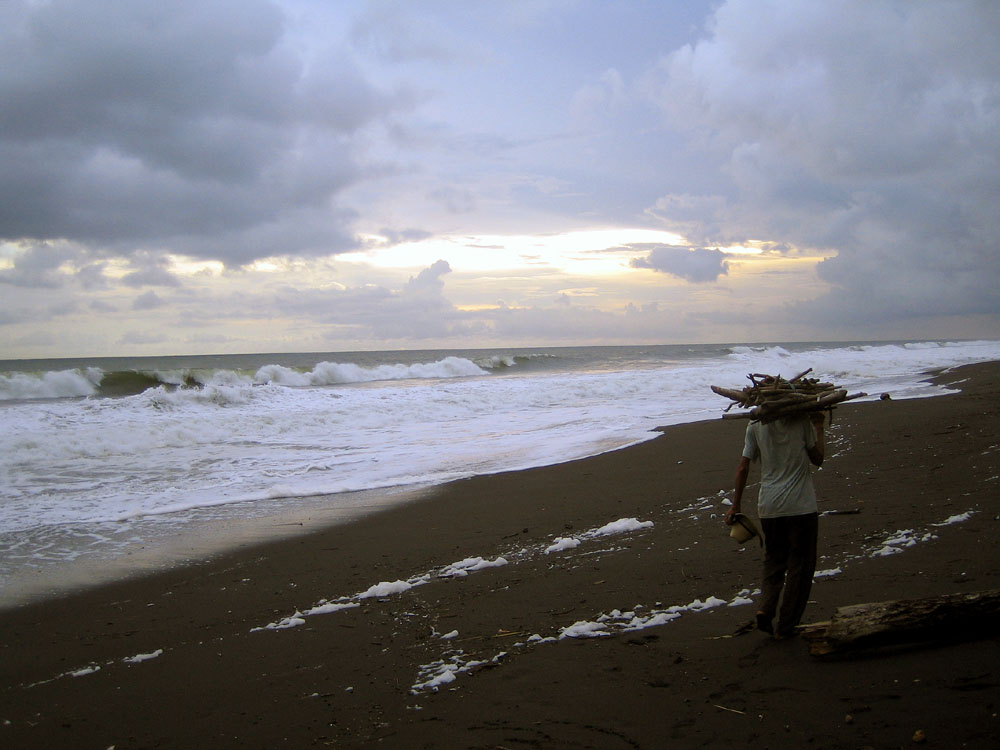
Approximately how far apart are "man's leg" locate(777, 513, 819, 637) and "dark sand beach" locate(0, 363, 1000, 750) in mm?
170

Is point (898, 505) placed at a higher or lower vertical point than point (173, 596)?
higher

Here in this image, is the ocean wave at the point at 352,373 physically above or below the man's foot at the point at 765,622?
above

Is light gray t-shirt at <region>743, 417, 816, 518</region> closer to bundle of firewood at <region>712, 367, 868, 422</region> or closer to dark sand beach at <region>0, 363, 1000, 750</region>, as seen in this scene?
bundle of firewood at <region>712, 367, 868, 422</region>

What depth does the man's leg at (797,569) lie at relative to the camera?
4.00 metres

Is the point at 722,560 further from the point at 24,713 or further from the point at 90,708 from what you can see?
the point at 24,713

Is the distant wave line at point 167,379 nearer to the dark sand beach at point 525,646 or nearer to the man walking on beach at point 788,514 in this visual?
the dark sand beach at point 525,646

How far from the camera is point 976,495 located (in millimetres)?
6543

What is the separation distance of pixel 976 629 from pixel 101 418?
18.6 metres

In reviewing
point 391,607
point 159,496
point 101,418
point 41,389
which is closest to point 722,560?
point 391,607

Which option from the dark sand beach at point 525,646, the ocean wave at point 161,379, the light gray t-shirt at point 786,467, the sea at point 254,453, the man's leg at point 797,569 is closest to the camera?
the dark sand beach at point 525,646

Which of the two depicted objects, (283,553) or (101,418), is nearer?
(283,553)

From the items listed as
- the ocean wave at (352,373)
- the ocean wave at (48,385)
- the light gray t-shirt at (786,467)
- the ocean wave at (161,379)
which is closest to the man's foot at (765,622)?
the light gray t-shirt at (786,467)

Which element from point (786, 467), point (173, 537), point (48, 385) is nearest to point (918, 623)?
point (786, 467)

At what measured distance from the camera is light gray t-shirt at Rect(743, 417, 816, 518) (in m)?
4.10
